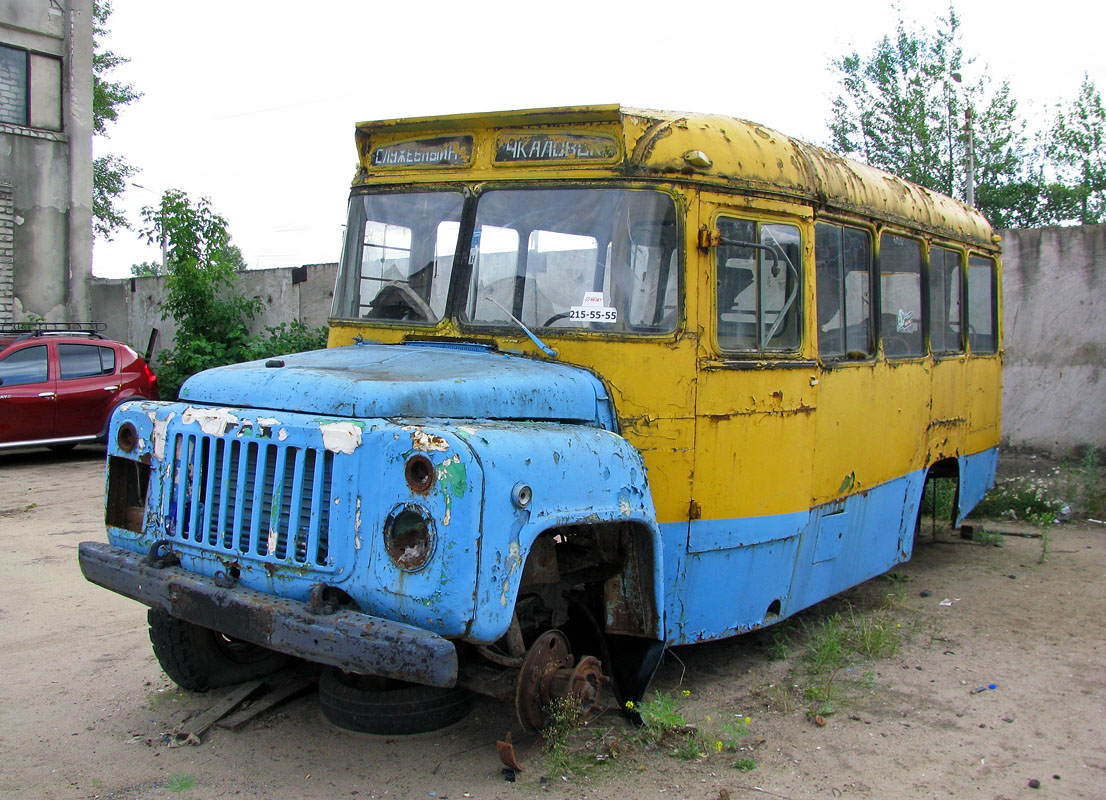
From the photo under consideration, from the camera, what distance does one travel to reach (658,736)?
412cm

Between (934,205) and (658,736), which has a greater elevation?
(934,205)

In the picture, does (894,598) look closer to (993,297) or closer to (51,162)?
(993,297)

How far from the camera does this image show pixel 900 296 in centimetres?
640

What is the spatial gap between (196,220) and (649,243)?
13130mm

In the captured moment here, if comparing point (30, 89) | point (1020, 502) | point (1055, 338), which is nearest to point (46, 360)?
point (30, 89)

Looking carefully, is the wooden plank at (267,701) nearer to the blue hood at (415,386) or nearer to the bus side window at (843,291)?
the blue hood at (415,386)

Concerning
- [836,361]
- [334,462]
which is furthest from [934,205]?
[334,462]

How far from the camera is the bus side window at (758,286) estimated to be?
15.3 feet

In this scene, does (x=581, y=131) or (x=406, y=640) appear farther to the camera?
(x=581, y=131)

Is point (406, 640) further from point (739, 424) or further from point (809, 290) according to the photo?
point (809, 290)

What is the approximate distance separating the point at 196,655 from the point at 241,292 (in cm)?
1212

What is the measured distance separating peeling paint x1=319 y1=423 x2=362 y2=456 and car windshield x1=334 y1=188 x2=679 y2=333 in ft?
4.29

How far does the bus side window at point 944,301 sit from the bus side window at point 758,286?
233 cm

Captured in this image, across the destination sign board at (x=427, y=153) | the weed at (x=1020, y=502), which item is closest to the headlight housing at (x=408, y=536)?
the destination sign board at (x=427, y=153)
